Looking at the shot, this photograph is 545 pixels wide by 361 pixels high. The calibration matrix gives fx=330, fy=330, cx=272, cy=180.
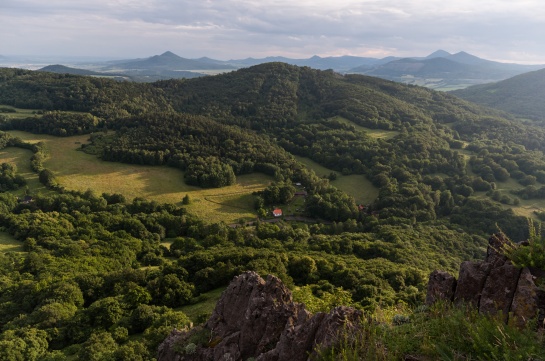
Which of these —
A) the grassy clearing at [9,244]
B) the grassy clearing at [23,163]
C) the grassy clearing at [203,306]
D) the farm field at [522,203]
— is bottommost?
the farm field at [522,203]

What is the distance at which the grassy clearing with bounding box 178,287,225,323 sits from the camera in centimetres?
3434

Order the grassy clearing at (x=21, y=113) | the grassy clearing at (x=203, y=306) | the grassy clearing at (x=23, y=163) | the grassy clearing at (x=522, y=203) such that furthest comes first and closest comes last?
the grassy clearing at (x=21, y=113), the grassy clearing at (x=522, y=203), the grassy clearing at (x=23, y=163), the grassy clearing at (x=203, y=306)

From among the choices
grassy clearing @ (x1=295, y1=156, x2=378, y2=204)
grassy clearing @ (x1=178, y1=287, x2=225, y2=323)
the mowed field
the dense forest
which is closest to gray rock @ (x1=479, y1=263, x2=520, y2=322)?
the dense forest

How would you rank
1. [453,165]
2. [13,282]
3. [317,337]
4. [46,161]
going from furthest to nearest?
[453,165], [46,161], [13,282], [317,337]

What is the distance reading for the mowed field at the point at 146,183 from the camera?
91.8m

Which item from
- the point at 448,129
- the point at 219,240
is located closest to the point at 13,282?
the point at 219,240

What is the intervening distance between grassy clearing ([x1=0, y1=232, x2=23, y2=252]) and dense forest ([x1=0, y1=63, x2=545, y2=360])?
196 centimetres

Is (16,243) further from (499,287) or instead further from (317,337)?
(499,287)

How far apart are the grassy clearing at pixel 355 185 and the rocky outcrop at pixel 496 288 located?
307ft

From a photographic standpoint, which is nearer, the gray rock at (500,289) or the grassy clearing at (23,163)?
the gray rock at (500,289)

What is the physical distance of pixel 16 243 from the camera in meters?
62.2

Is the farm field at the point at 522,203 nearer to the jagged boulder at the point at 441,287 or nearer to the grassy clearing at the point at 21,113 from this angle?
the jagged boulder at the point at 441,287

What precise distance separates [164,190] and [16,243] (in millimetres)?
40483

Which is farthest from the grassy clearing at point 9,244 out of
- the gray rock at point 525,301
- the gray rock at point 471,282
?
the gray rock at point 525,301
